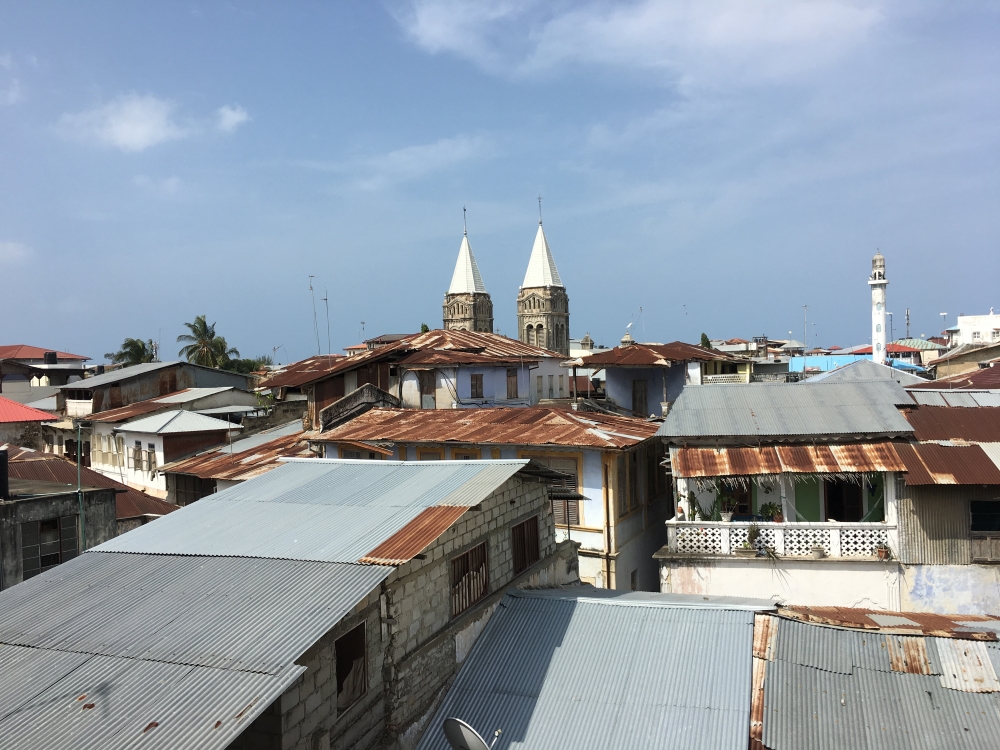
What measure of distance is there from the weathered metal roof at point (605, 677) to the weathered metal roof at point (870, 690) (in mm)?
391

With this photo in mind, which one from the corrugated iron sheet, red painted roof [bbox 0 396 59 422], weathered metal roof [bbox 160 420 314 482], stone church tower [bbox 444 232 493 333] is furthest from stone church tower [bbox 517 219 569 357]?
the corrugated iron sheet

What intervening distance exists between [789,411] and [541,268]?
76750 millimetres

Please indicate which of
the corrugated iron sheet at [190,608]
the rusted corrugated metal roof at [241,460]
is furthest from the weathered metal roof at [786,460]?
the rusted corrugated metal roof at [241,460]

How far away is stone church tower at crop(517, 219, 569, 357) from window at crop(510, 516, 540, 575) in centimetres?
7916

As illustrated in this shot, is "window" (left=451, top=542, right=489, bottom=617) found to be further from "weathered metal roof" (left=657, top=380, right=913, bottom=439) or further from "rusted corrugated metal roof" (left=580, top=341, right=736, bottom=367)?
"rusted corrugated metal roof" (left=580, top=341, right=736, bottom=367)

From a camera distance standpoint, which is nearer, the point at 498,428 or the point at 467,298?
the point at 498,428

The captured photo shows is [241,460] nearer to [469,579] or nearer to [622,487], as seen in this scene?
[622,487]

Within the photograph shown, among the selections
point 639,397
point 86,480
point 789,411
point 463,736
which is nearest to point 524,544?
point 463,736

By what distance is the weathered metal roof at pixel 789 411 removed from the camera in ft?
53.8

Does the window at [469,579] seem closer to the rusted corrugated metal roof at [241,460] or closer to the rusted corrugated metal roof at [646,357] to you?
the rusted corrugated metal roof at [241,460]

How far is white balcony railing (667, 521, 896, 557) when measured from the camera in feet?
50.2

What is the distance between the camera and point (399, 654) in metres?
8.55

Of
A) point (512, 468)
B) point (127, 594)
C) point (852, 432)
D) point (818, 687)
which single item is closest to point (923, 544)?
point (852, 432)

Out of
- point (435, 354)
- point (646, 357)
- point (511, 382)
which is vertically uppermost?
point (435, 354)
